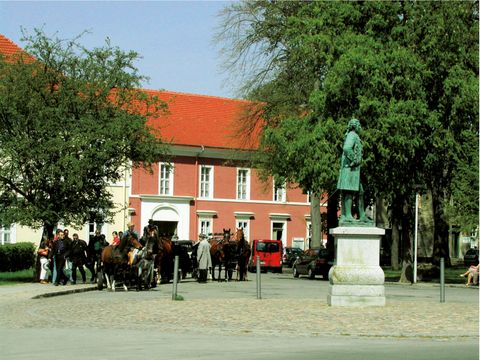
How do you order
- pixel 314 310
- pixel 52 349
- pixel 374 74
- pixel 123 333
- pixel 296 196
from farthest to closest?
1. pixel 296 196
2. pixel 374 74
3. pixel 314 310
4. pixel 123 333
5. pixel 52 349

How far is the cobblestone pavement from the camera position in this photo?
17.9m

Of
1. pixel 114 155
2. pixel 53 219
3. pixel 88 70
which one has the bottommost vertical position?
pixel 53 219

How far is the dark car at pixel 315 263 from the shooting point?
50844 mm

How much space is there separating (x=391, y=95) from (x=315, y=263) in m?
12.6

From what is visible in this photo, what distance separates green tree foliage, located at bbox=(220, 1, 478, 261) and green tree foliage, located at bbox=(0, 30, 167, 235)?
7.37m

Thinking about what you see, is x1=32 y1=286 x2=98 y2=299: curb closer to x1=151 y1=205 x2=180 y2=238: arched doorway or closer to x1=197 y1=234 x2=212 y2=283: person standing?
x1=197 y1=234 x2=212 y2=283: person standing

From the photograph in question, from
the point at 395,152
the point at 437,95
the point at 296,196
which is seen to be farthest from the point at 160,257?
the point at 296,196

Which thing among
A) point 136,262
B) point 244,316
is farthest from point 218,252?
point 244,316

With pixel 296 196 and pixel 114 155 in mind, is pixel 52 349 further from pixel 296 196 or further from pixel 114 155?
pixel 296 196

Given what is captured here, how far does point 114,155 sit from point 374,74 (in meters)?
10.5

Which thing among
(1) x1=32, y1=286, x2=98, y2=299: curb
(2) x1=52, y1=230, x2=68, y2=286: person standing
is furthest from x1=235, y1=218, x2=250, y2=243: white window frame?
(1) x1=32, y1=286, x2=98, y2=299: curb

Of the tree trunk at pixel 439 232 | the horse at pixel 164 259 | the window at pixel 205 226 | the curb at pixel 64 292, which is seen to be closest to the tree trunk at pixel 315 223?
the tree trunk at pixel 439 232

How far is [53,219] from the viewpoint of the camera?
36938 millimetres

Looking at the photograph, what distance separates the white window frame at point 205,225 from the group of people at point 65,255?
1400 inches
